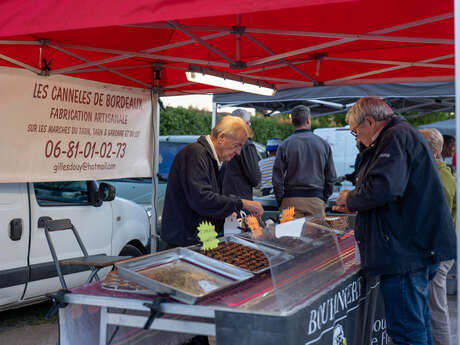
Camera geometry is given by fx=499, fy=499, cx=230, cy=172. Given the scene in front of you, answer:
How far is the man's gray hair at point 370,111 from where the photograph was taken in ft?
9.44

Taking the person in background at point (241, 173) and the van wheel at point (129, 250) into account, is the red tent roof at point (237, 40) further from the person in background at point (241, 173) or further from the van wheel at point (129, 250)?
the van wheel at point (129, 250)

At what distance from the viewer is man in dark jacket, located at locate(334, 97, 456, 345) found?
2629 millimetres

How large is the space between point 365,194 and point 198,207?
110cm

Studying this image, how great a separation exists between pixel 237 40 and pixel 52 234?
92.6 inches

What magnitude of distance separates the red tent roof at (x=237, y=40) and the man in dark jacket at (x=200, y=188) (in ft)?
2.80

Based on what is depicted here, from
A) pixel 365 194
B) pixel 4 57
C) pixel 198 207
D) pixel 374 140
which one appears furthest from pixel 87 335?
pixel 4 57

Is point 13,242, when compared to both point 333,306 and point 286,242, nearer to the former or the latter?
point 286,242

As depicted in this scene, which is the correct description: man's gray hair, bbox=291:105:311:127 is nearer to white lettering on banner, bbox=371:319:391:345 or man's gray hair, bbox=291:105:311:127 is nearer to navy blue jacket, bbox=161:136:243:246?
navy blue jacket, bbox=161:136:243:246

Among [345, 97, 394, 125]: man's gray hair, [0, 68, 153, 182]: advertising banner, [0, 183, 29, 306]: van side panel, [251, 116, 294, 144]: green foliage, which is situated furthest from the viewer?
[251, 116, 294, 144]: green foliage

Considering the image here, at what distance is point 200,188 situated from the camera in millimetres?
3260

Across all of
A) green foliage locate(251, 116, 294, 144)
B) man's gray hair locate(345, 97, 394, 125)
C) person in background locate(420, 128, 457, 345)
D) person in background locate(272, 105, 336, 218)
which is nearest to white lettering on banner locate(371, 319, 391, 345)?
person in background locate(420, 128, 457, 345)

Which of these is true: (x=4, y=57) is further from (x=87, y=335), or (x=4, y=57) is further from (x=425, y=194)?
(x=425, y=194)

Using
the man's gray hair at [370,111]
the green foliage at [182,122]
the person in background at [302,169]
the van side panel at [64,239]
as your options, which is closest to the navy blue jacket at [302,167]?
the person in background at [302,169]

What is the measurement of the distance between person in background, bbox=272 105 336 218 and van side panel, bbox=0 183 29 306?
2.62 metres
